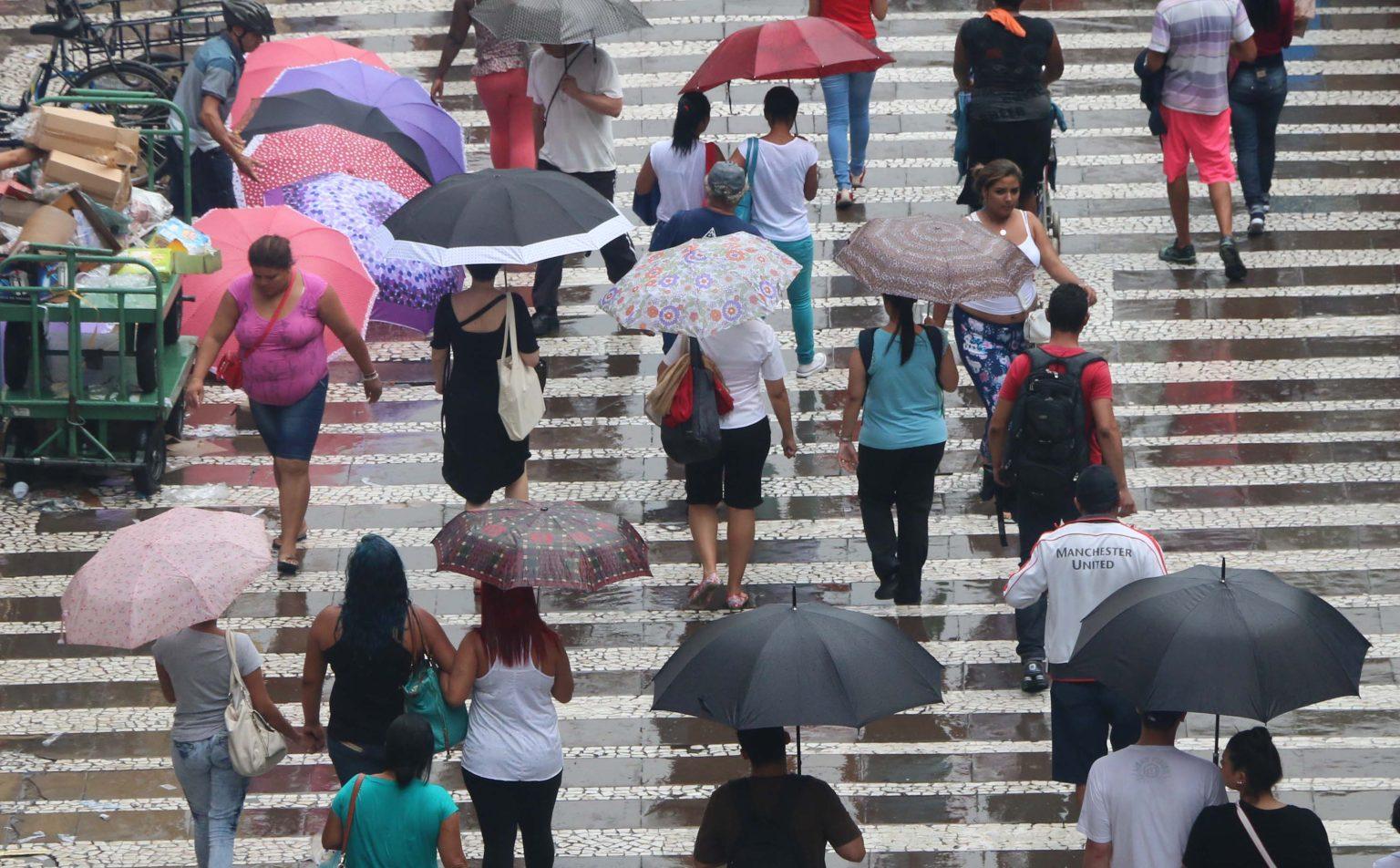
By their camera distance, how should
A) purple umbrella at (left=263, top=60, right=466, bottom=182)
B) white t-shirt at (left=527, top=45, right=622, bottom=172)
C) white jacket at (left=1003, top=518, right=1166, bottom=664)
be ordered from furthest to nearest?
purple umbrella at (left=263, top=60, right=466, bottom=182) < white t-shirt at (left=527, top=45, right=622, bottom=172) < white jacket at (left=1003, top=518, right=1166, bottom=664)

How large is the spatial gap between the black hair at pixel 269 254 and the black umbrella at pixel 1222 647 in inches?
171

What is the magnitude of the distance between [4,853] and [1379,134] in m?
10.3

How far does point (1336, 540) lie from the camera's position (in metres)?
10.3

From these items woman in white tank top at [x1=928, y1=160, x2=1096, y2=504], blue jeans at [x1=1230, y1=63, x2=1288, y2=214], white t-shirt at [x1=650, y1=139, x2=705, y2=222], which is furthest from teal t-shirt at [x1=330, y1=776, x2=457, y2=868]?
blue jeans at [x1=1230, y1=63, x2=1288, y2=214]

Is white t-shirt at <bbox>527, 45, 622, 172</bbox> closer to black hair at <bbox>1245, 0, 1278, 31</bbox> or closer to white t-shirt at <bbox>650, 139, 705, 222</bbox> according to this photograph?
white t-shirt at <bbox>650, 139, 705, 222</bbox>

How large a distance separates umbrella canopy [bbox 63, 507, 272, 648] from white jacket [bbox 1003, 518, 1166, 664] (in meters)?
2.64

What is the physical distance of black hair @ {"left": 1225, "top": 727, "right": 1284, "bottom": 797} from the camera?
19.8ft

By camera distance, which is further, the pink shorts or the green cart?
the pink shorts

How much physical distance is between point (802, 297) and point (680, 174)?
0.98 metres

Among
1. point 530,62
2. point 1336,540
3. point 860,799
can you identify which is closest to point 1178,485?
point 1336,540

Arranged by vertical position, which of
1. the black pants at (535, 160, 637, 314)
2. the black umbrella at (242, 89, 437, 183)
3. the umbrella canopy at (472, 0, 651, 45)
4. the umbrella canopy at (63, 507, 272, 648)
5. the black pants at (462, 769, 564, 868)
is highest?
the umbrella canopy at (472, 0, 651, 45)

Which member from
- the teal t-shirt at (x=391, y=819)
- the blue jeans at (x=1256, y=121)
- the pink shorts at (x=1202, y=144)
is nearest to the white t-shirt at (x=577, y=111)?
the pink shorts at (x=1202, y=144)

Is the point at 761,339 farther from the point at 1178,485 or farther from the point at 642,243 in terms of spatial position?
the point at 642,243

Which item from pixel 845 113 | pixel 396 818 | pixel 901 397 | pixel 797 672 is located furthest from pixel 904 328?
pixel 845 113
